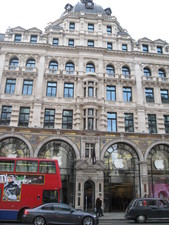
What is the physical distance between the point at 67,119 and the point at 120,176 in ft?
32.0

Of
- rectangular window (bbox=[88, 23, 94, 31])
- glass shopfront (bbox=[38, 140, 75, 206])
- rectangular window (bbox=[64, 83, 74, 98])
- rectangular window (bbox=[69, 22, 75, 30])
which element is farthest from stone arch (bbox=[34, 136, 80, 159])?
rectangular window (bbox=[88, 23, 94, 31])

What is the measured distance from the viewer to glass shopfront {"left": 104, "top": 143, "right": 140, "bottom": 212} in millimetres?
25797

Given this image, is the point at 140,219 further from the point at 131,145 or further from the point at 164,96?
the point at 164,96

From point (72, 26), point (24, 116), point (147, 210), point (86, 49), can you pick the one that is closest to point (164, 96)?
point (86, 49)

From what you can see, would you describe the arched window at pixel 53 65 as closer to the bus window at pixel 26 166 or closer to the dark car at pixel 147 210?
the bus window at pixel 26 166

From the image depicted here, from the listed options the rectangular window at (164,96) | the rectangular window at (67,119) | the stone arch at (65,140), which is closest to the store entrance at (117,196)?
the stone arch at (65,140)

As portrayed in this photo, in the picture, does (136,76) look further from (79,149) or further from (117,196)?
(117,196)

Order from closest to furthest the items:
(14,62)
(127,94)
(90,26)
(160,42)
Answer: (127,94), (14,62), (160,42), (90,26)

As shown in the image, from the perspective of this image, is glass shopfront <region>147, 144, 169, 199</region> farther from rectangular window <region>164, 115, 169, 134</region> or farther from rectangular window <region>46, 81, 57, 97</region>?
rectangular window <region>46, 81, 57, 97</region>

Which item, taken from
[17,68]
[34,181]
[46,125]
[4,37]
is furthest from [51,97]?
[34,181]

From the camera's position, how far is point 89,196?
83.5 ft

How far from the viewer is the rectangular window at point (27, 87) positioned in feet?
97.8

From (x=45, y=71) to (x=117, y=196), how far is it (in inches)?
748

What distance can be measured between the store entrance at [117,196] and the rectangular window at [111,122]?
6955mm
